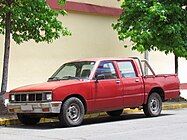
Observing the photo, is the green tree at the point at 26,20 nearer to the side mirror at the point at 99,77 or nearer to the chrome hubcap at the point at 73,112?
the side mirror at the point at 99,77

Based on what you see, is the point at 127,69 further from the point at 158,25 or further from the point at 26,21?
the point at 158,25

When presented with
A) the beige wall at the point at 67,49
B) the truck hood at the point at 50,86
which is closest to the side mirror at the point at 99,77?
the truck hood at the point at 50,86

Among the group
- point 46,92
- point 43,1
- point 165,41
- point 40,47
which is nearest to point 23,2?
point 43,1

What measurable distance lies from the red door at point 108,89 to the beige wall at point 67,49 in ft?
19.6

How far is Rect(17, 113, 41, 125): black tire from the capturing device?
13570 millimetres

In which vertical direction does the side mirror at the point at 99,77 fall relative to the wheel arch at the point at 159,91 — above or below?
above

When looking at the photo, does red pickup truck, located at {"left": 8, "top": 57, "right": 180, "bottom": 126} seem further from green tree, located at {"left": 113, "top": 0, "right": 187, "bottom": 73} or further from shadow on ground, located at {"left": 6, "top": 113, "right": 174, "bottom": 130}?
green tree, located at {"left": 113, "top": 0, "right": 187, "bottom": 73}

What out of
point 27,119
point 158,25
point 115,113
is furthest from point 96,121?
point 158,25

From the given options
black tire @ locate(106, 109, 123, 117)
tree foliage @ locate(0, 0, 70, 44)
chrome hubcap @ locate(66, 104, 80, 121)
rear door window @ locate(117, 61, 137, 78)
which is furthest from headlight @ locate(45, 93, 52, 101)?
black tire @ locate(106, 109, 123, 117)

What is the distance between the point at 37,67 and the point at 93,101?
6971 millimetres

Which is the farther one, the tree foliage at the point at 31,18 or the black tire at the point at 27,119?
the tree foliage at the point at 31,18

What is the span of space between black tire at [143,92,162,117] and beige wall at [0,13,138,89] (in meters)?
6.14

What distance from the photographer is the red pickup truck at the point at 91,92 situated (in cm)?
1266

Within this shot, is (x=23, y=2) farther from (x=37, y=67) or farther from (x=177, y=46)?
(x=177, y=46)
